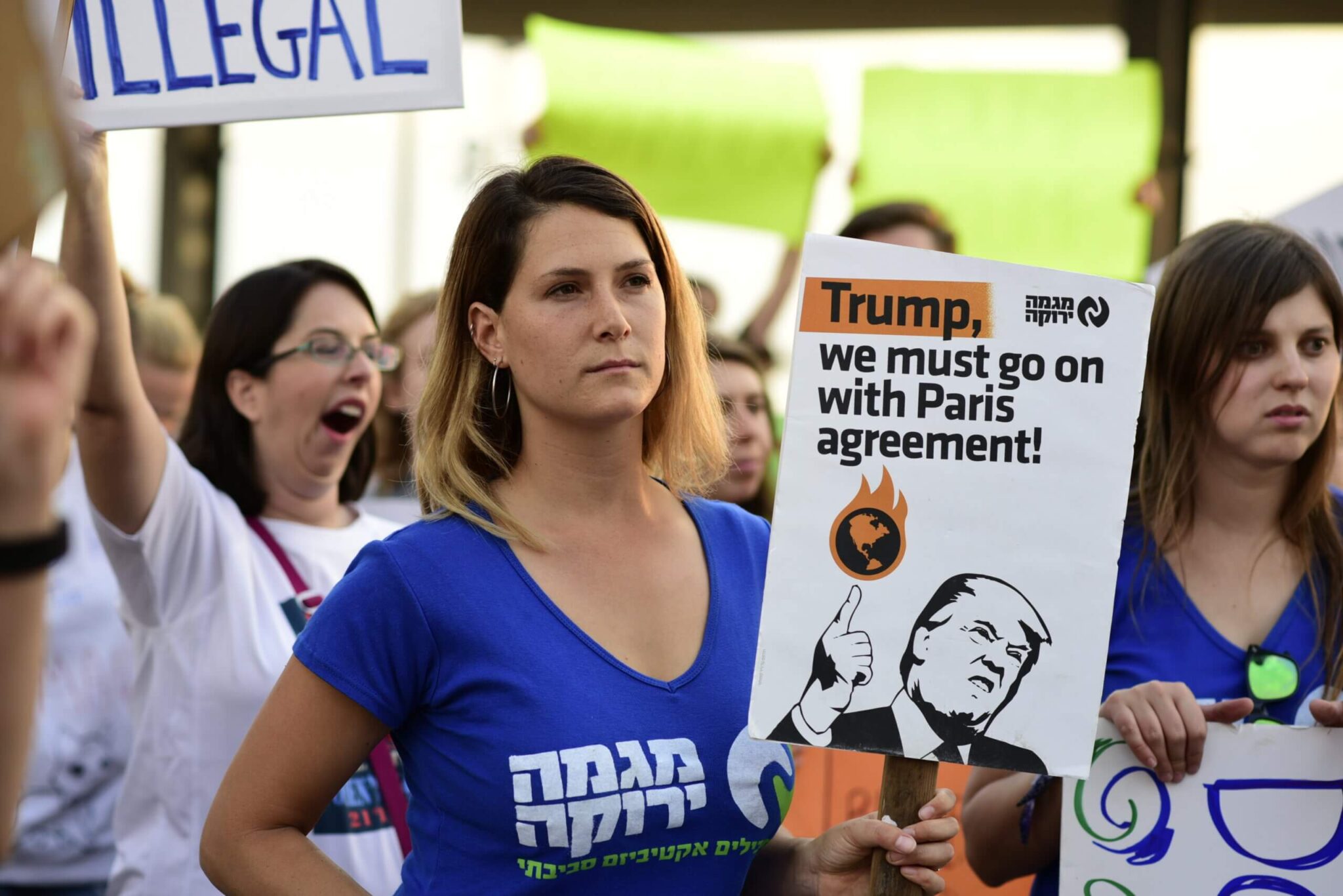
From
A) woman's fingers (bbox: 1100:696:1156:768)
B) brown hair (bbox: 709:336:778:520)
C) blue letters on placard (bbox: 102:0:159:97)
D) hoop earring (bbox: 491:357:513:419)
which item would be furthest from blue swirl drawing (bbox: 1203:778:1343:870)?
blue letters on placard (bbox: 102:0:159:97)

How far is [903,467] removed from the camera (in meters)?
1.67

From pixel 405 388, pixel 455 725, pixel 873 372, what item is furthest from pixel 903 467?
pixel 405 388

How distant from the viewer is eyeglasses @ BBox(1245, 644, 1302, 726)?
1.98 metres

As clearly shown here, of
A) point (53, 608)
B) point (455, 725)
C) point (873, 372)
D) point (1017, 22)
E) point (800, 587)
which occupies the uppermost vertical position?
point (1017, 22)

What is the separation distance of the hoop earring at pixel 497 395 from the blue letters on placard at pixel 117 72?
709 mm

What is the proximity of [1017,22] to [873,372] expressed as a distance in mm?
4444

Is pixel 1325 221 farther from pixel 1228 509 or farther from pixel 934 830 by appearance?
pixel 934 830

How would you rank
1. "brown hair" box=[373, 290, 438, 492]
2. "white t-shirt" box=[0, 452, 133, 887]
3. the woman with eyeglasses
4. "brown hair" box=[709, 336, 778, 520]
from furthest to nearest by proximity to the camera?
"brown hair" box=[373, 290, 438, 492], "brown hair" box=[709, 336, 778, 520], "white t-shirt" box=[0, 452, 133, 887], the woman with eyeglasses

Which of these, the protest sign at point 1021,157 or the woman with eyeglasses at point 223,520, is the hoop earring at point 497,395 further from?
the protest sign at point 1021,157

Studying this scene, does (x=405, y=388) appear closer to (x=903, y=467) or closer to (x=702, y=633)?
(x=702, y=633)

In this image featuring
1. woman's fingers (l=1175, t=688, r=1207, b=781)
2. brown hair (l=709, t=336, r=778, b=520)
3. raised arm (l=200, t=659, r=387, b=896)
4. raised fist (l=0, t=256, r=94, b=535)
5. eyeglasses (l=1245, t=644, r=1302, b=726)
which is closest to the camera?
raised fist (l=0, t=256, r=94, b=535)

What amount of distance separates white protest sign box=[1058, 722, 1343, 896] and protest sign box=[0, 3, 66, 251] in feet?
4.86

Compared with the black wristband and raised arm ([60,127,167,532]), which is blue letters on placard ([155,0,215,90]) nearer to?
raised arm ([60,127,167,532])

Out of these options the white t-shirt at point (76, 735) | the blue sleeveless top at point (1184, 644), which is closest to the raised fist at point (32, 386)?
the blue sleeveless top at point (1184, 644)
